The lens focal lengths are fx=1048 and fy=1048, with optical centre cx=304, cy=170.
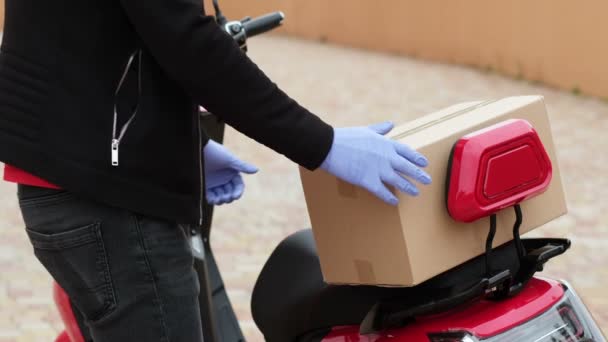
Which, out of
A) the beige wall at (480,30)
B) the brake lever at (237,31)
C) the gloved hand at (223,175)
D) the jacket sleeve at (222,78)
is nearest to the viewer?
the jacket sleeve at (222,78)

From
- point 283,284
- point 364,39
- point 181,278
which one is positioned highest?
point 181,278

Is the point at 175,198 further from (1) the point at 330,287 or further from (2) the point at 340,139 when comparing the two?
(1) the point at 330,287

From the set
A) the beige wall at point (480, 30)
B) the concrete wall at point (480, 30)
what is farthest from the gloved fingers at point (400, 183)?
the beige wall at point (480, 30)

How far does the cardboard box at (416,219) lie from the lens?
1.85 meters

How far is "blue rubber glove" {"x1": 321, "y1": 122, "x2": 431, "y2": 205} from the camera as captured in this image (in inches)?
69.1

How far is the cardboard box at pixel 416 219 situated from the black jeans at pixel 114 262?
30 centimetres

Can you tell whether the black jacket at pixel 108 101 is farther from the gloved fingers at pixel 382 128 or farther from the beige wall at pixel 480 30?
the beige wall at pixel 480 30

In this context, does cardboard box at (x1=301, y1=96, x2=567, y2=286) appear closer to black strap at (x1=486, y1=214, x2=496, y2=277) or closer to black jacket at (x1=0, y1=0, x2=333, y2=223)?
black strap at (x1=486, y1=214, x2=496, y2=277)

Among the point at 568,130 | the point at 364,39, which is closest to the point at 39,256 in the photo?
the point at 568,130

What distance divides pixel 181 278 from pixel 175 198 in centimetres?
15

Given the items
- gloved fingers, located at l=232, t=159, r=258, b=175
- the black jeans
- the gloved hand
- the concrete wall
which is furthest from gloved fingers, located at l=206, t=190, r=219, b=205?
the concrete wall

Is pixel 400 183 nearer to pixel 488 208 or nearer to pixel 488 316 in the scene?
pixel 488 208

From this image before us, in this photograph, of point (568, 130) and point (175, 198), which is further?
point (568, 130)

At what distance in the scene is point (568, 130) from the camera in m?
9.23
